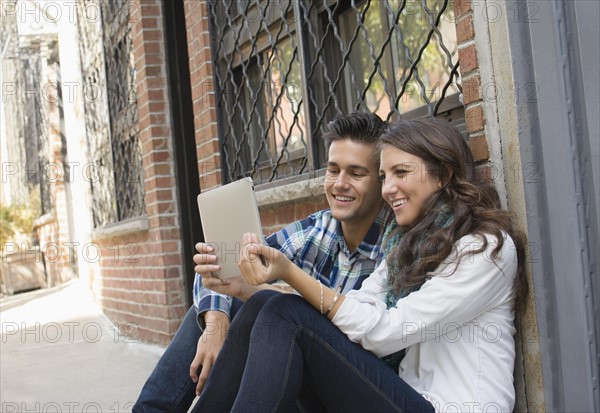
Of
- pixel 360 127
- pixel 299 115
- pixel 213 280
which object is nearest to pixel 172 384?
pixel 213 280

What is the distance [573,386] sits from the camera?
6.75ft

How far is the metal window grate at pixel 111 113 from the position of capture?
18.9 ft

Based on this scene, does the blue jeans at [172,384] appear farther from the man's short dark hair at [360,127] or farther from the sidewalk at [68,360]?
the sidewalk at [68,360]

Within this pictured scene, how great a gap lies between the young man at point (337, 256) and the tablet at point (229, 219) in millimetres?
50

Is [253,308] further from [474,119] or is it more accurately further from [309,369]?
[474,119]

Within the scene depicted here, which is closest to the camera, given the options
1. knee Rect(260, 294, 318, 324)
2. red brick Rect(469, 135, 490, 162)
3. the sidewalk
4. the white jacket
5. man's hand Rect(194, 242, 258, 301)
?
the white jacket

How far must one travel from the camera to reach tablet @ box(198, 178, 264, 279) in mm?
2289

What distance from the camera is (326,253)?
2693mm

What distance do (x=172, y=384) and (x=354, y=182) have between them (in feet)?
3.16

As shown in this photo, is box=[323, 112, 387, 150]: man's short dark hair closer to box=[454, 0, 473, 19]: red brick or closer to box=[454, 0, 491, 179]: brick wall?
box=[454, 0, 491, 179]: brick wall

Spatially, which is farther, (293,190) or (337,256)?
(293,190)

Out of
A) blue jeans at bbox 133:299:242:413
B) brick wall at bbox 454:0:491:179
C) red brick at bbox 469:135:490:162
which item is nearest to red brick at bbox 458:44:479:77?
brick wall at bbox 454:0:491:179

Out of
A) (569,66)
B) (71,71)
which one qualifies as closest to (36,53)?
(71,71)

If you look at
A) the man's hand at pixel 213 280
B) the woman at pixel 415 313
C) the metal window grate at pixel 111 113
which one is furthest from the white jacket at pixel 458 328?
the metal window grate at pixel 111 113
